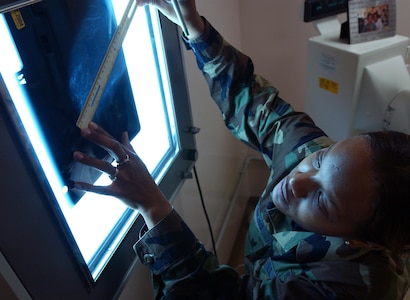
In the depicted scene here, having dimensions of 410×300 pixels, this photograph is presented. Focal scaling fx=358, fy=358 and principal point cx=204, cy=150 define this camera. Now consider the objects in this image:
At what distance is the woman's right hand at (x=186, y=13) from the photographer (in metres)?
0.71

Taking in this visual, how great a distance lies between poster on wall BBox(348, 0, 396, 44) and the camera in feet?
3.38

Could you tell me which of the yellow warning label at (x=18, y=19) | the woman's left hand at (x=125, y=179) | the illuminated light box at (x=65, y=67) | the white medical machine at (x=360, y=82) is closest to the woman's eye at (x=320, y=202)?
the woman's left hand at (x=125, y=179)

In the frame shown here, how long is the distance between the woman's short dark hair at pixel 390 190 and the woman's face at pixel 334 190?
0.01 metres

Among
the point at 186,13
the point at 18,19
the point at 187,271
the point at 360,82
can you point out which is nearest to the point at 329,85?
the point at 360,82

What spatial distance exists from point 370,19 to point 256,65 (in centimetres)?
56

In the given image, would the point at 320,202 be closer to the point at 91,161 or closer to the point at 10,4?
the point at 91,161

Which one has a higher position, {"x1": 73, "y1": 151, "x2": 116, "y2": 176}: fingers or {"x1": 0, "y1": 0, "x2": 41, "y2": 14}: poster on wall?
{"x1": 0, "y1": 0, "x2": 41, "y2": 14}: poster on wall

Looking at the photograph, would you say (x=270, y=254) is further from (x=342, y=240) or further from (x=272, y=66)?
(x=272, y=66)

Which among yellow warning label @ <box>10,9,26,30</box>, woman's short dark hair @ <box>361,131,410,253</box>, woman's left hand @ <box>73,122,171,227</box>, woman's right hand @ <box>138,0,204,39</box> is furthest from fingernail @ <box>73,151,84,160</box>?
woman's short dark hair @ <box>361,131,410,253</box>

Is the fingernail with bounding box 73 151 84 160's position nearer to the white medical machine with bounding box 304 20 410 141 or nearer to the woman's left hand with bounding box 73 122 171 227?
the woman's left hand with bounding box 73 122 171 227

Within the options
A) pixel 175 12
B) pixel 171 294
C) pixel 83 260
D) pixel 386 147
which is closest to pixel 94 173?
pixel 83 260

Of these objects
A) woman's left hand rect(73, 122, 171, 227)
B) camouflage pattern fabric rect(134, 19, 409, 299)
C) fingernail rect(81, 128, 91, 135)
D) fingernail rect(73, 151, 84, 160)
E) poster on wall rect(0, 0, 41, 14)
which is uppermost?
poster on wall rect(0, 0, 41, 14)

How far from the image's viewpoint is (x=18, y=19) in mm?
428

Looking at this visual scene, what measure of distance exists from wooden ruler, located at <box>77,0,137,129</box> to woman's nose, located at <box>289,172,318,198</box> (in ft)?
1.13
